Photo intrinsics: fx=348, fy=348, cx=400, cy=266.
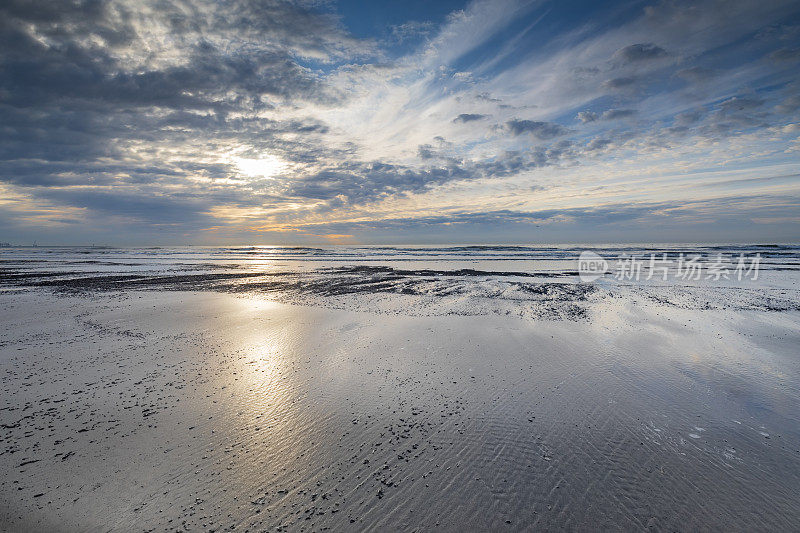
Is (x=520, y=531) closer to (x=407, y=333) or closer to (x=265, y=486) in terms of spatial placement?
(x=265, y=486)

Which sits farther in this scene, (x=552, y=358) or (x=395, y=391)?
(x=552, y=358)

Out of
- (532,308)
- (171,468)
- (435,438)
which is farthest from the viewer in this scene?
(532,308)

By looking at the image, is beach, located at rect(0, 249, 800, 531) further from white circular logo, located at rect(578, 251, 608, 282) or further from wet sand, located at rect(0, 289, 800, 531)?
white circular logo, located at rect(578, 251, 608, 282)

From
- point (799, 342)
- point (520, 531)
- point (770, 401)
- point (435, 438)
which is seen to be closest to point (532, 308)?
point (799, 342)

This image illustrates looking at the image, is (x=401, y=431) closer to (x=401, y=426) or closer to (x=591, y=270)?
(x=401, y=426)

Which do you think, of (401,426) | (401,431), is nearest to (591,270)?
(401,426)

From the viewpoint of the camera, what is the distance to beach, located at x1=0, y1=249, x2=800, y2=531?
11.7 ft

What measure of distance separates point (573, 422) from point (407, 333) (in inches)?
216

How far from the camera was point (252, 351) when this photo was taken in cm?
860

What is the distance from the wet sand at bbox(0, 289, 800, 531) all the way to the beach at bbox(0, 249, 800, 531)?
28 mm

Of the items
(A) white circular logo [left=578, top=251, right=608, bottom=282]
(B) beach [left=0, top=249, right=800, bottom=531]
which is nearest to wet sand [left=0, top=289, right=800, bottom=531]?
(B) beach [left=0, top=249, right=800, bottom=531]

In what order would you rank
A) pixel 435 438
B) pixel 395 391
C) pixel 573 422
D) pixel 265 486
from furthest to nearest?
pixel 395 391 → pixel 573 422 → pixel 435 438 → pixel 265 486

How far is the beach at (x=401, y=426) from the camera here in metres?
3.57

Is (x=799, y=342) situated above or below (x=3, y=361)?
below
